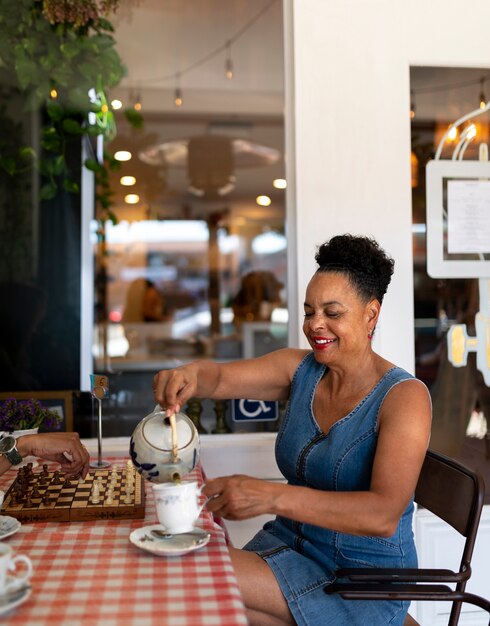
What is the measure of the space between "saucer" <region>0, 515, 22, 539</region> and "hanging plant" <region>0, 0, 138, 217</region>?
1676mm

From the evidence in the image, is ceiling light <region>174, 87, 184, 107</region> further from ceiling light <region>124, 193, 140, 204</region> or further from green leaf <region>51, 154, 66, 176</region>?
green leaf <region>51, 154, 66, 176</region>

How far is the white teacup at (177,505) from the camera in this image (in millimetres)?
1221

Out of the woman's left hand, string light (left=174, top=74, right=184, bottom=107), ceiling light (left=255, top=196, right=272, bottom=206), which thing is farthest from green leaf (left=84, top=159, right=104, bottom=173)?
ceiling light (left=255, top=196, right=272, bottom=206)

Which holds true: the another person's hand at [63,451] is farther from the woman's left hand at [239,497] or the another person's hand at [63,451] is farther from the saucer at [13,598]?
the saucer at [13,598]

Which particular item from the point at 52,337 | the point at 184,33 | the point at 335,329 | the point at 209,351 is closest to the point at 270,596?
the point at 335,329

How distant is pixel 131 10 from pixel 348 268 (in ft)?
5.68

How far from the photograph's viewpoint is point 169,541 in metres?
1.25

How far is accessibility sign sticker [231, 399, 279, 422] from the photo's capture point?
8.21 ft

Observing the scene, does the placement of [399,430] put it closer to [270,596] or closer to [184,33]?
[270,596]

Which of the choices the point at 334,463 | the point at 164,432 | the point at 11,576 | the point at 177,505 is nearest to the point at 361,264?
the point at 334,463

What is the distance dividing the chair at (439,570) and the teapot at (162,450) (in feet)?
1.15

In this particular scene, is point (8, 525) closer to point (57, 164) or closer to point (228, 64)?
point (57, 164)

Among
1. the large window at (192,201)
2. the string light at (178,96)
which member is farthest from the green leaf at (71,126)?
the string light at (178,96)

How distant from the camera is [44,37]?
2615mm
